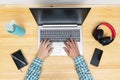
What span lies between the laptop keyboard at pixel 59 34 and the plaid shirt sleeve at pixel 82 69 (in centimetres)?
12

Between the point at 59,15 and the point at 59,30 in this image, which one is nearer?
A: the point at 59,15

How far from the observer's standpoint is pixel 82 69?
1.40 m

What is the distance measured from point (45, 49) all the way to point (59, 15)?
23 cm

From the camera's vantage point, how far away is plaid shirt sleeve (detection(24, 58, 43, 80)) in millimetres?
1395

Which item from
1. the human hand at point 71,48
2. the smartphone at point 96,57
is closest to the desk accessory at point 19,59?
the human hand at point 71,48

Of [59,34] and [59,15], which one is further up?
[59,15]

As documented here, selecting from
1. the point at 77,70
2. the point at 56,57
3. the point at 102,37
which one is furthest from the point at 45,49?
the point at 102,37

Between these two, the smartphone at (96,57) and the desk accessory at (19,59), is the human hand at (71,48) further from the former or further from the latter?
the desk accessory at (19,59)

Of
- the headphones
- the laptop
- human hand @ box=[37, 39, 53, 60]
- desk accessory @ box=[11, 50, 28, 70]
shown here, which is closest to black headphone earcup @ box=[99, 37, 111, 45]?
the headphones

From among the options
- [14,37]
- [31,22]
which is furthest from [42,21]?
[14,37]

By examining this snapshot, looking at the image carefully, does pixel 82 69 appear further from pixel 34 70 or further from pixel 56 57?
pixel 34 70

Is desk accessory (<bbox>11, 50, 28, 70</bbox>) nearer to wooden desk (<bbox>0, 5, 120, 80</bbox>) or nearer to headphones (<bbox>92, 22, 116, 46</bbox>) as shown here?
wooden desk (<bbox>0, 5, 120, 80</bbox>)

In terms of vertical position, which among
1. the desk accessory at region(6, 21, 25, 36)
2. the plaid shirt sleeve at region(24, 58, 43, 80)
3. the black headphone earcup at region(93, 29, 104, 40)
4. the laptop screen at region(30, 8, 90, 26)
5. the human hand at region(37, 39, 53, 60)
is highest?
the laptop screen at region(30, 8, 90, 26)

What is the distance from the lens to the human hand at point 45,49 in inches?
56.5
